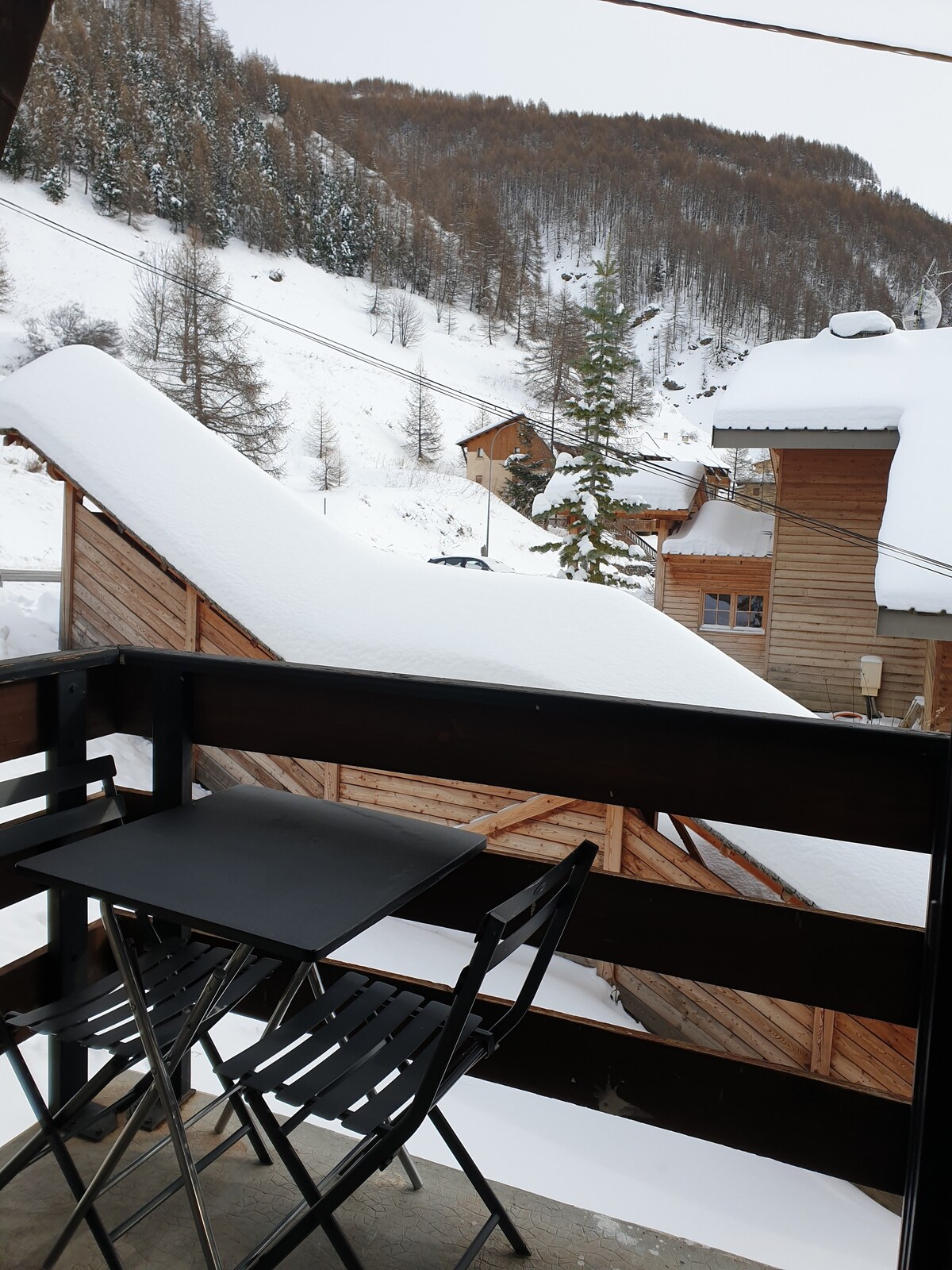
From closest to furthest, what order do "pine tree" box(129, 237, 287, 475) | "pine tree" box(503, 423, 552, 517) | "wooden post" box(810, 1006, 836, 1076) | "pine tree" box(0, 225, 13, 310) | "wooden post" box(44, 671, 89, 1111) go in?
1. "wooden post" box(44, 671, 89, 1111)
2. "wooden post" box(810, 1006, 836, 1076)
3. "pine tree" box(129, 237, 287, 475)
4. "pine tree" box(0, 225, 13, 310)
5. "pine tree" box(503, 423, 552, 517)

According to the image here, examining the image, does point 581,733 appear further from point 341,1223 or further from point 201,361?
point 201,361

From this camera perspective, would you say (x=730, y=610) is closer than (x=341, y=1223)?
No

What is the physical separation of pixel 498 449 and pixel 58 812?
110 feet

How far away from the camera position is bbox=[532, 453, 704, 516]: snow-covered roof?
15.2 metres

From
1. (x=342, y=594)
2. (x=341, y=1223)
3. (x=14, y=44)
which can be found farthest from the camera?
(x=342, y=594)

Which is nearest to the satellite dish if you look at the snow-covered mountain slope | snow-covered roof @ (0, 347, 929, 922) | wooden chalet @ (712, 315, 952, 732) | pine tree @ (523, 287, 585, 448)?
wooden chalet @ (712, 315, 952, 732)

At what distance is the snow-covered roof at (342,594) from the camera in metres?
4.83

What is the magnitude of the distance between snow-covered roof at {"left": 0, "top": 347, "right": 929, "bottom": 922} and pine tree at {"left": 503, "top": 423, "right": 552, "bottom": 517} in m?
23.8

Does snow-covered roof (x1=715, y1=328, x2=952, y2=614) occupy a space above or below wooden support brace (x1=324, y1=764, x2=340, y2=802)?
above

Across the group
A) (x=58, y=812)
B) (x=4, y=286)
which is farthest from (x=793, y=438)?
(x=4, y=286)

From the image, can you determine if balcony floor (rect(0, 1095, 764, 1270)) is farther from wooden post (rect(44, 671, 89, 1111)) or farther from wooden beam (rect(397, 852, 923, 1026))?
wooden beam (rect(397, 852, 923, 1026))

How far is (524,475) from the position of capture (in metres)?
31.1

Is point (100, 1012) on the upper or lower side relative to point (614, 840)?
upper

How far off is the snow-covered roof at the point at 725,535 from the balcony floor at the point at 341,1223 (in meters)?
13.3
